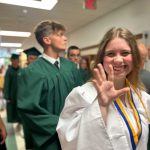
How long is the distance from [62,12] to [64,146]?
4643mm

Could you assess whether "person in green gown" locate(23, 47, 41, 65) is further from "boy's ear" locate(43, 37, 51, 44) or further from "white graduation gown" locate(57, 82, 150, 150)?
"white graduation gown" locate(57, 82, 150, 150)

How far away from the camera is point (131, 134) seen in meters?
0.93

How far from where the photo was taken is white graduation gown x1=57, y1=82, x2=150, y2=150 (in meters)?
0.85

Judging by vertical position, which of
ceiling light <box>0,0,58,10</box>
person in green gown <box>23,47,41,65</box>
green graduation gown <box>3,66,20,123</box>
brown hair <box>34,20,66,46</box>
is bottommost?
green graduation gown <box>3,66,20,123</box>

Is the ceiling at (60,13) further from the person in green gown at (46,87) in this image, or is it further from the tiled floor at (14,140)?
the person in green gown at (46,87)

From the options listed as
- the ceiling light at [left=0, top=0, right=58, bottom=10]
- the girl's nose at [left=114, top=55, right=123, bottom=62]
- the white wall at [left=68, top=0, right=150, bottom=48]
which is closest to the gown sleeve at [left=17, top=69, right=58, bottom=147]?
the girl's nose at [left=114, top=55, right=123, bottom=62]

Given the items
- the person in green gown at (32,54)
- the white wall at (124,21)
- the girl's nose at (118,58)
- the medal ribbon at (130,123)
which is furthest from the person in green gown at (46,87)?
the white wall at (124,21)

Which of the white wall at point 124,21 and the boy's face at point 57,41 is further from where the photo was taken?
the white wall at point 124,21

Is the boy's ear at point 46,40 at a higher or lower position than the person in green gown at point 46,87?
higher

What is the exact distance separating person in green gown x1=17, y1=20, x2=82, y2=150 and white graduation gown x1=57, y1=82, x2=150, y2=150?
0.28 m

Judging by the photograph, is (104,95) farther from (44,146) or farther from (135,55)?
(44,146)

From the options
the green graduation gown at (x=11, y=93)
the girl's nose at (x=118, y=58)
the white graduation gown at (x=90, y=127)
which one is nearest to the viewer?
the white graduation gown at (x=90, y=127)

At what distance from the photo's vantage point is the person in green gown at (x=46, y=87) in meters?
1.22

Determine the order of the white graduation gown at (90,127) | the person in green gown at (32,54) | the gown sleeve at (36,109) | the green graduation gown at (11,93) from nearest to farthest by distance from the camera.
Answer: the white graduation gown at (90,127) < the gown sleeve at (36,109) < the person in green gown at (32,54) < the green graduation gown at (11,93)
